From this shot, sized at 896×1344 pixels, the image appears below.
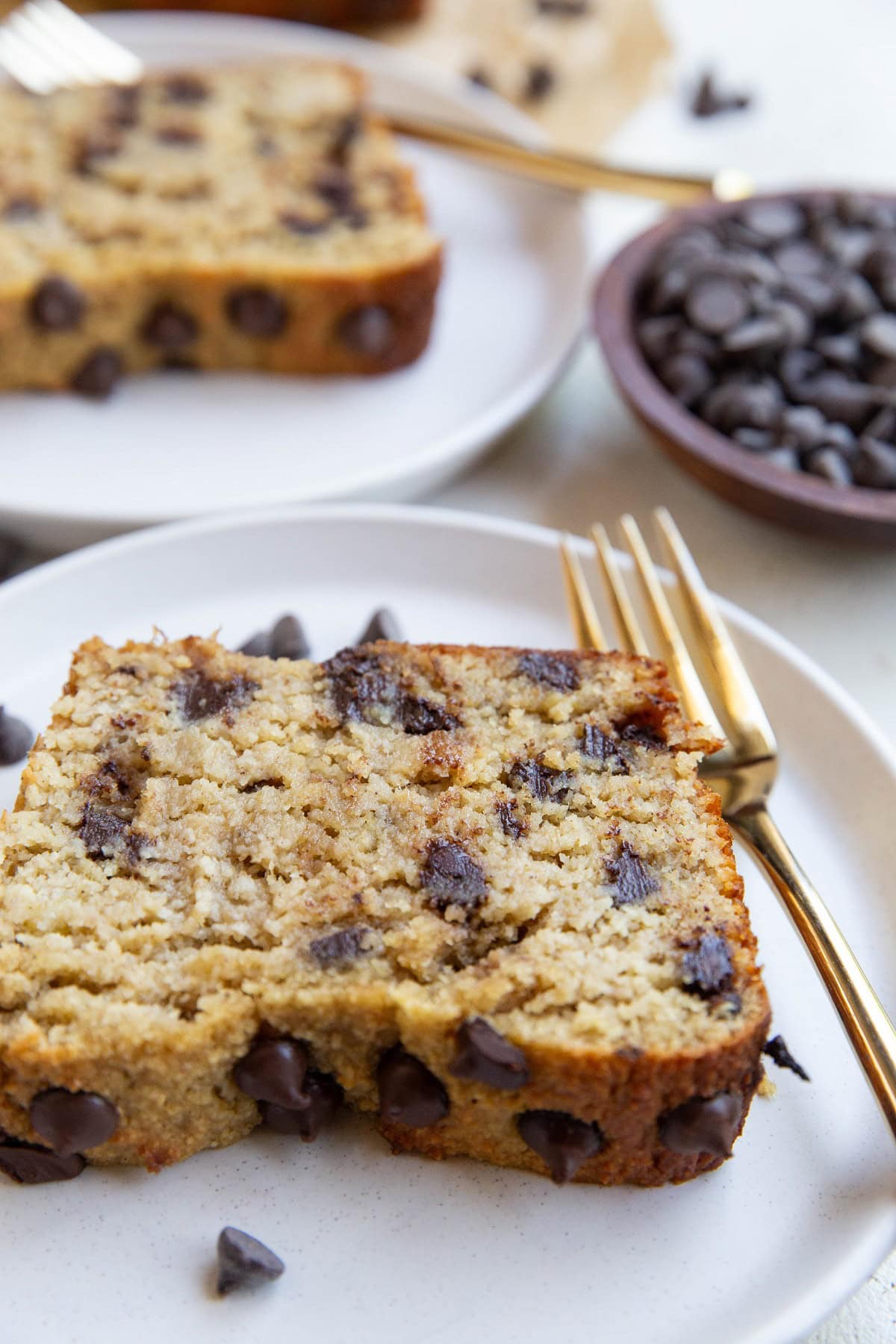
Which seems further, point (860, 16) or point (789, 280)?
point (860, 16)

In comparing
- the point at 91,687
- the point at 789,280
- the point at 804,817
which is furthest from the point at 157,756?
the point at 789,280

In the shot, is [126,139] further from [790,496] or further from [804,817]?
[804,817]

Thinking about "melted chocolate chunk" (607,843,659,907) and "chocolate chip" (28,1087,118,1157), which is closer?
"chocolate chip" (28,1087,118,1157)

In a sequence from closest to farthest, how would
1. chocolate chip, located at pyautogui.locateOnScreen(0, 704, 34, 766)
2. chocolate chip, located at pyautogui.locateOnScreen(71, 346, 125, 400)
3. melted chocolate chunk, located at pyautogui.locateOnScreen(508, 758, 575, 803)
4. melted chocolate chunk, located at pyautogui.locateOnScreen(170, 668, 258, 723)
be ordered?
melted chocolate chunk, located at pyautogui.locateOnScreen(508, 758, 575, 803), melted chocolate chunk, located at pyautogui.locateOnScreen(170, 668, 258, 723), chocolate chip, located at pyautogui.locateOnScreen(0, 704, 34, 766), chocolate chip, located at pyautogui.locateOnScreen(71, 346, 125, 400)

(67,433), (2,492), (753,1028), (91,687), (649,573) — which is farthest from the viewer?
(67,433)

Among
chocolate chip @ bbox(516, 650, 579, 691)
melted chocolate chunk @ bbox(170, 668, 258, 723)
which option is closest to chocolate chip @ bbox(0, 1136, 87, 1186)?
melted chocolate chunk @ bbox(170, 668, 258, 723)

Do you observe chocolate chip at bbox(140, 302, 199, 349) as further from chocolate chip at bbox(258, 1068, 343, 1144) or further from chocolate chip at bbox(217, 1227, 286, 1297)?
chocolate chip at bbox(217, 1227, 286, 1297)

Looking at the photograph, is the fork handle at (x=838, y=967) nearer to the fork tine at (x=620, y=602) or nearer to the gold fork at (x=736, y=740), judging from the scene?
the gold fork at (x=736, y=740)

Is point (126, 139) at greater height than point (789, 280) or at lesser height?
lesser
